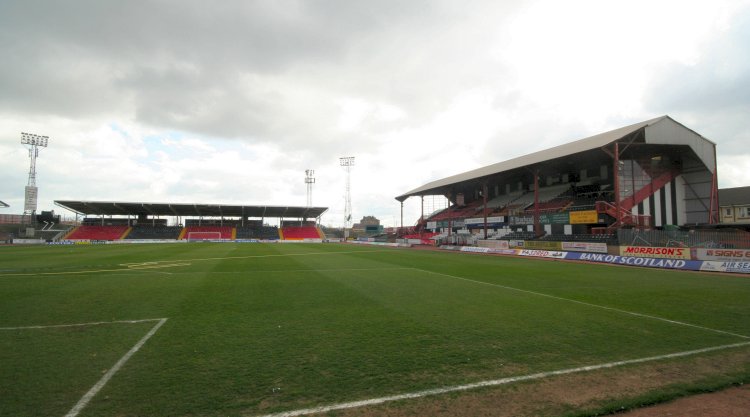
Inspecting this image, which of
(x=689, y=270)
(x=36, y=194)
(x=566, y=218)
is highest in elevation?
(x=36, y=194)

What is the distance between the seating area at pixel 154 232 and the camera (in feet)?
210

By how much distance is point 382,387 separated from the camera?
436 cm

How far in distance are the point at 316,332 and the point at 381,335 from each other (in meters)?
1.25

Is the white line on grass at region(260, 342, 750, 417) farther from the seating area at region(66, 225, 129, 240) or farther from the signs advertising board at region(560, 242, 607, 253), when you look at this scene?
the seating area at region(66, 225, 129, 240)

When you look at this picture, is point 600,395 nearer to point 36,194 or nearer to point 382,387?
point 382,387

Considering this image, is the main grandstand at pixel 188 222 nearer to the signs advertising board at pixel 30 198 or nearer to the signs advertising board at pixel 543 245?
the signs advertising board at pixel 30 198

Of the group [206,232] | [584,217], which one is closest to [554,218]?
[584,217]

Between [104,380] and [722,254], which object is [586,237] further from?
[104,380]

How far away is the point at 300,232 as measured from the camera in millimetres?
74188

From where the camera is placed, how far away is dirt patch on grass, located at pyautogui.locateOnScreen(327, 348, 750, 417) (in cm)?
389

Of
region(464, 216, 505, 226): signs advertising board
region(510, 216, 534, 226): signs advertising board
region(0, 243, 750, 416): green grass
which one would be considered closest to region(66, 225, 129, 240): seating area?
region(464, 216, 505, 226): signs advertising board

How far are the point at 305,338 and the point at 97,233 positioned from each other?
2928 inches

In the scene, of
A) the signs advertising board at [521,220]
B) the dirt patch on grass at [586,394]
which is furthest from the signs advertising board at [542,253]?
the dirt patch on grass at [586,394]

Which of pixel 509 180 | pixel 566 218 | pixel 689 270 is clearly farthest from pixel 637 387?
pixel 509 180
